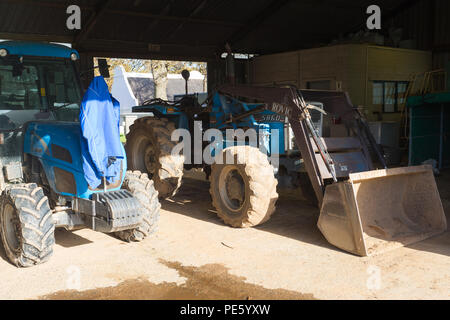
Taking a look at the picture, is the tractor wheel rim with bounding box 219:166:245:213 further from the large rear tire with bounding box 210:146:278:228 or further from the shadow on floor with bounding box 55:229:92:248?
the shadow on floor with bounding box 55:229:92:248

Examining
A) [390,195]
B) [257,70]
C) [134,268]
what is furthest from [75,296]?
[257,70]

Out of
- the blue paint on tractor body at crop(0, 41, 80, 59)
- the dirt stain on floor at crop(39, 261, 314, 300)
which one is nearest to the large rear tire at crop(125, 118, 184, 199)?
the blue paint on tractor body at crop(0, 41, 80, 59)

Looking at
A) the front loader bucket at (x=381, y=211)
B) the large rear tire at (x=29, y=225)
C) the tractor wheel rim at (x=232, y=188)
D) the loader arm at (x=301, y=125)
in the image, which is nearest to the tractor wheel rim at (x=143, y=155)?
the tractor wheel rim at (x=232, y=188)

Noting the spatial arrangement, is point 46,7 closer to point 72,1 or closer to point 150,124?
point 72,1

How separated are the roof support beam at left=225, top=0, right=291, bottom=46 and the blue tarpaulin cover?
898cm

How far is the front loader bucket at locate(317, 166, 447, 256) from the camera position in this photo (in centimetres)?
536

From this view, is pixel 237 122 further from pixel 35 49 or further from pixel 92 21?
pixel 92 21

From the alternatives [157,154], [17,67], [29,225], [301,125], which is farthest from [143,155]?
[29,225]

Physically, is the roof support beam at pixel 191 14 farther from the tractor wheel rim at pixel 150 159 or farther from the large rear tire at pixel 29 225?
the large rear tire at pixel 29 225

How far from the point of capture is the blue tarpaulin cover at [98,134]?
487cm

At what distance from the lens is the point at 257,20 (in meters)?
13.5

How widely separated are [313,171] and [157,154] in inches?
120

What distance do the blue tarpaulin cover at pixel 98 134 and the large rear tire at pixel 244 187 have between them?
76.6 inches
